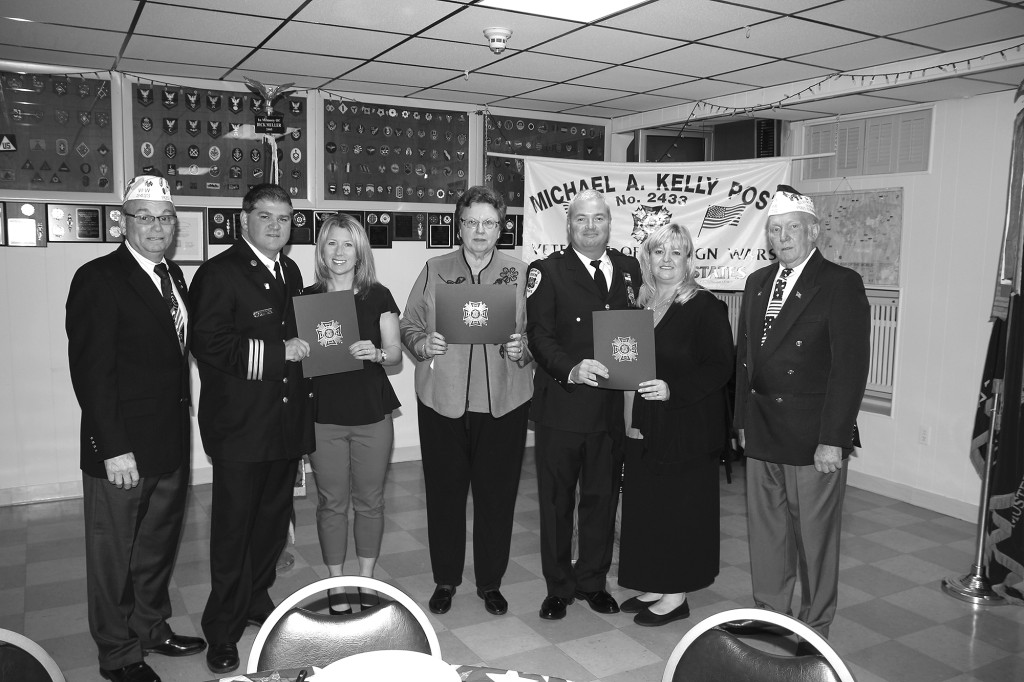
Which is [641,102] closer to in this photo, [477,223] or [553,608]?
[477,223]

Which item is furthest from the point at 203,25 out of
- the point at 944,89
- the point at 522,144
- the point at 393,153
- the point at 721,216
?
the point at 944,89

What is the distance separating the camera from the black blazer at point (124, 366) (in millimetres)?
2996

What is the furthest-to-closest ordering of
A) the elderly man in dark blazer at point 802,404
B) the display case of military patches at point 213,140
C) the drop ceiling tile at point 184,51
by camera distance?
the display case of military patches at point 213,140 → the drop ceiling tile at point 184,51 → the elderly man in dark blazer at point 802,404

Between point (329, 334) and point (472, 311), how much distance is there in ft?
2.07

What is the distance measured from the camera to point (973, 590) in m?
4.27

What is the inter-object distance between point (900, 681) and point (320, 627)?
2629mm

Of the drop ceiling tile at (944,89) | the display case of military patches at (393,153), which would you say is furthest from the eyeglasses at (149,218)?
the drop ceiling tile at (944,89)

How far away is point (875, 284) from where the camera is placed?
6.26 m

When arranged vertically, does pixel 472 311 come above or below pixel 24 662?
above

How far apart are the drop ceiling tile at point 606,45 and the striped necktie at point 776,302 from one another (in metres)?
1.81

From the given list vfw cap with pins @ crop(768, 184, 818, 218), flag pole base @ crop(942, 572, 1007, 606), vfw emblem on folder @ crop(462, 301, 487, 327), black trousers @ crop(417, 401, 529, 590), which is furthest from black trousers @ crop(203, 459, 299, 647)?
flag pole base @ crop(942, 572, 1007, 606)

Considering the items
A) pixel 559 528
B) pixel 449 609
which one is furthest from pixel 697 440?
pixel 449 609

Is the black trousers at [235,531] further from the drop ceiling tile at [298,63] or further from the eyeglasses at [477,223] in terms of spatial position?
the drop ceiling tile at [298,63]

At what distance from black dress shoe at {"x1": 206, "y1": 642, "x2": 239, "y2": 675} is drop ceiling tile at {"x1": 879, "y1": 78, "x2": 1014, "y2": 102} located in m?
5.05
